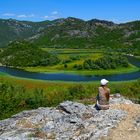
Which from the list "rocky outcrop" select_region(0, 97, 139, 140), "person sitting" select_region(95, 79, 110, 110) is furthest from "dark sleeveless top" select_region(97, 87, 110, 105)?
"rocky outcrop" select_region(0, 97, 139, 140)

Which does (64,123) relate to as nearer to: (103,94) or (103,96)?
(103,96)

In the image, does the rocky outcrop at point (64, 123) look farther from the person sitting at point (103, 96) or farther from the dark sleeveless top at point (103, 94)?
the dark sleeveless top at point (103, 94)

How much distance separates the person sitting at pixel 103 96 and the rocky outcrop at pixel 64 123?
575 mm

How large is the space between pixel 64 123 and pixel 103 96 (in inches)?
A: 181

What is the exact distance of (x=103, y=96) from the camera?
3619 cm

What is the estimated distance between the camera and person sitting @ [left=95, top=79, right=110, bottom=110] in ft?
118

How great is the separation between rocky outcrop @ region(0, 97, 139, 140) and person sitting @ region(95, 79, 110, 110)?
0.58m

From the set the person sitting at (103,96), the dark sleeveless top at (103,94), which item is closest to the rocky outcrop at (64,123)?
the person sitting at (103,96)

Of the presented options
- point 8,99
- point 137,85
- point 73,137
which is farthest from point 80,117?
point 137,85

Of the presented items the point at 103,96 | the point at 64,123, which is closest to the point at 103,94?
the point at 103,96

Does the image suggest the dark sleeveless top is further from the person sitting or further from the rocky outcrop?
the rocky outcrop

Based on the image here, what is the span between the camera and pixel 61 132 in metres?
33.4

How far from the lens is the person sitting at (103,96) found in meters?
36.1

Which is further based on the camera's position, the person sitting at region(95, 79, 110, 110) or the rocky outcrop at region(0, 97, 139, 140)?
the person sitting at region(95, 79, 110, 110)
